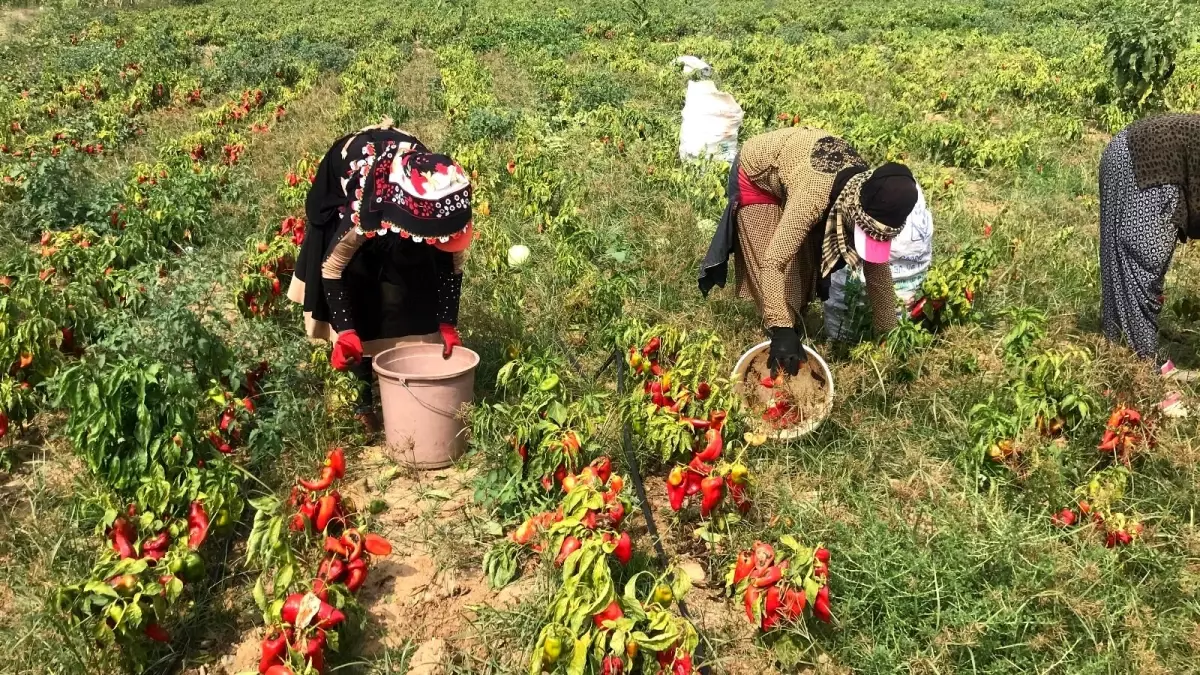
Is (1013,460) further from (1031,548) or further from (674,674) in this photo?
(674,674)

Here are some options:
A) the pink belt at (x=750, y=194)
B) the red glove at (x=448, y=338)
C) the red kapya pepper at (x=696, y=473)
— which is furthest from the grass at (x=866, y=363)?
the pink belt at (x=750, y=194)

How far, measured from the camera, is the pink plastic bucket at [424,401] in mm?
3166

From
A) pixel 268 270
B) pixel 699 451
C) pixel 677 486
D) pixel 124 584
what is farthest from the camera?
pixel 268 270

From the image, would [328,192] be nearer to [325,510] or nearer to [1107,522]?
[325,510]

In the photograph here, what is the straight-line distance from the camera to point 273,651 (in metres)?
2.01

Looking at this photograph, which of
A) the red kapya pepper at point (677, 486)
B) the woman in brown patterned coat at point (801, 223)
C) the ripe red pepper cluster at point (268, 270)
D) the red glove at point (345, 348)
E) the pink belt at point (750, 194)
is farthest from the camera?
the ripe red pepper cluster at point (268, 270)

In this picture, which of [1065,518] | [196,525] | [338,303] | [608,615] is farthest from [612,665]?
[338,303]

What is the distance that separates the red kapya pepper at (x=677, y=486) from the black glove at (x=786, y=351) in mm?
807

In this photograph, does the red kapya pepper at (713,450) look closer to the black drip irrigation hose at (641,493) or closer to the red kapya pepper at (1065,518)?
the black drip irrigation hose at (641,493)

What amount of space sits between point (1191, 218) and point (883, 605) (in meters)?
2.27

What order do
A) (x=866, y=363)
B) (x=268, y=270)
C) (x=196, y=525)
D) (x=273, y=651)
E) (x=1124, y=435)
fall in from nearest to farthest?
(x=273, y=651) → (x=196, y=525) → (x=1124, y=435) → (x=866, y=363) → (x=268, y=270)

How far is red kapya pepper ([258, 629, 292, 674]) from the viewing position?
200 centimetres

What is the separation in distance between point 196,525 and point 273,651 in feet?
2.26

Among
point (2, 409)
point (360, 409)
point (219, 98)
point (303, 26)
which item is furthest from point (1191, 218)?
point (303, 26)
